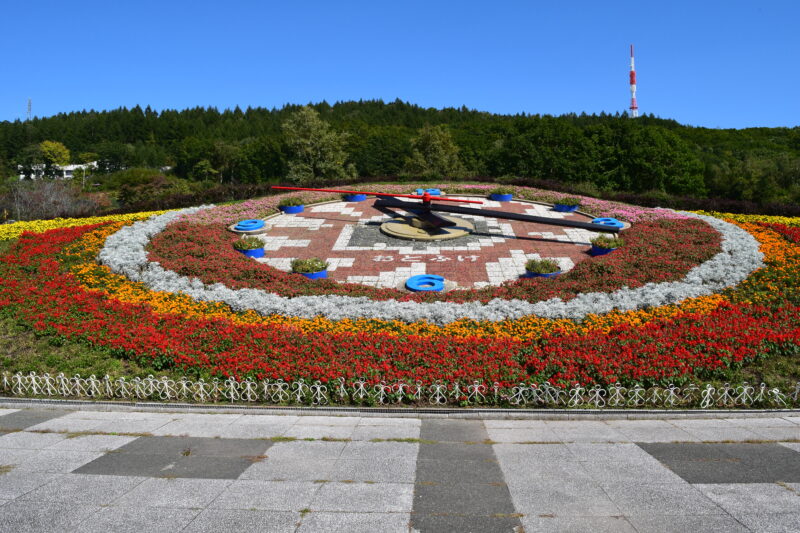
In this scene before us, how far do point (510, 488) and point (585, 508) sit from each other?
3.33 ft

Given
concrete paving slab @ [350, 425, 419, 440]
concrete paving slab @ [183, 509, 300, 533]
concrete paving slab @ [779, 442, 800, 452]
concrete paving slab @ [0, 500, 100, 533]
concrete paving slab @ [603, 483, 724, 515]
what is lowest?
concrete paving slab @ [779, 442, 800, 452]

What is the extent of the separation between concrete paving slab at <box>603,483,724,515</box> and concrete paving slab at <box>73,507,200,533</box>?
5.40m

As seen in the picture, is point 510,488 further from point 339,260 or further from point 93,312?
point 339,260

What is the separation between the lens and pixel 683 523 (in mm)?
5996

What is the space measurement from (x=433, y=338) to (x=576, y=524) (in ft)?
24.6

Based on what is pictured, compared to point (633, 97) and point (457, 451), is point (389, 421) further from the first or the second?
point (633, 97)

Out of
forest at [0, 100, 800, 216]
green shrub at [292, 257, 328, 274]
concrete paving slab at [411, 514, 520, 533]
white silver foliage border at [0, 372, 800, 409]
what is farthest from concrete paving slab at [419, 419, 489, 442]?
forest at [0, 100, 800, 216]

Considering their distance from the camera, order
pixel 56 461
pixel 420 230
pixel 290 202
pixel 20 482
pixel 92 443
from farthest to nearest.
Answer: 1. pixel 290 202
2. pixel 420 230
3. pixel 92 443
4. pixel 56 461
5. pixel 20 482

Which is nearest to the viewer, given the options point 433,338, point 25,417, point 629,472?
point 629,472

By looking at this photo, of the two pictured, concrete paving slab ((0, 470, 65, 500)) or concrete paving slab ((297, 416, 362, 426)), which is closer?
concrete paving slab ((0, 470, 65, 500))

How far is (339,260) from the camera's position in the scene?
22266 millimetres

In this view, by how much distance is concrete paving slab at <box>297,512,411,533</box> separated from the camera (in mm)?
6023

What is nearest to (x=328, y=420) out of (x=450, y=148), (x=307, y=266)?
(x=307, y=266)

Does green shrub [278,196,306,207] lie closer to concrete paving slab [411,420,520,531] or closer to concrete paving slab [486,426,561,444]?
concrete paving slab [411,420,520,531]
